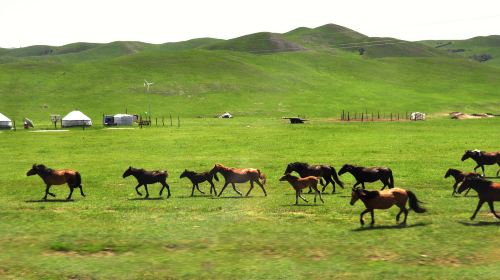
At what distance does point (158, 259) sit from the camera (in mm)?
15836

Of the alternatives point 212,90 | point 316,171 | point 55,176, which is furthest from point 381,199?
point 212,90

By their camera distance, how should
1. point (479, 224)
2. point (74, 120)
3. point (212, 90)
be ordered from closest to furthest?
point (479, 224), point (74, 120), point (212, 90)

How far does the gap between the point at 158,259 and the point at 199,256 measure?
1.26 metres

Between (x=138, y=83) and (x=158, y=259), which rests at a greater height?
(x=138, y=83)

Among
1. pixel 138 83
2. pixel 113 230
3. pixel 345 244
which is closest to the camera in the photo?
pixel 345 244

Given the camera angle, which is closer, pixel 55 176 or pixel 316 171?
pixel 55 176

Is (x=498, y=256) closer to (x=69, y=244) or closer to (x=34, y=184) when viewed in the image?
(x=69, y=244)

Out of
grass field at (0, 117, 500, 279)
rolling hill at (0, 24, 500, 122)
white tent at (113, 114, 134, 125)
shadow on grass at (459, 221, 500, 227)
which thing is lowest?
grass field at (0, 117, 500, 279)

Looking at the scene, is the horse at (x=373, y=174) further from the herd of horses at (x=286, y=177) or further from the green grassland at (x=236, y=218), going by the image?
the green grassland at (x=236, y=218)

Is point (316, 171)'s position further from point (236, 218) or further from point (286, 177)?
point (236, 218)

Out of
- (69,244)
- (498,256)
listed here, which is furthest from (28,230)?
(498,256)

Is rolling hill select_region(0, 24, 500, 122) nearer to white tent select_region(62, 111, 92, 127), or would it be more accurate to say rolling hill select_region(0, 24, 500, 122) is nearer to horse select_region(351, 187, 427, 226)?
white tent select_region(62, 111, 92, 127)

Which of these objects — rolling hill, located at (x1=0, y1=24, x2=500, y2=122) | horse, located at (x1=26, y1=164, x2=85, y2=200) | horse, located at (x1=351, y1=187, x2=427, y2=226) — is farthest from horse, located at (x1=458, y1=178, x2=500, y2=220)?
rolling hill, located at (x1=0, y1=24, x2=500, y2=122)

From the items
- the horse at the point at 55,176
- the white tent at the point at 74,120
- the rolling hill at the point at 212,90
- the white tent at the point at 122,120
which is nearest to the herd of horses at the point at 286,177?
the horse at the point at 55,176
